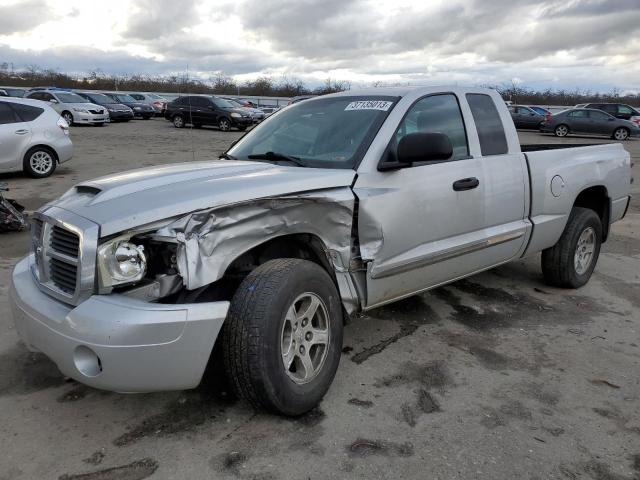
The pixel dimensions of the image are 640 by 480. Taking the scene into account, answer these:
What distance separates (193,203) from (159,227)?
195 millimetres

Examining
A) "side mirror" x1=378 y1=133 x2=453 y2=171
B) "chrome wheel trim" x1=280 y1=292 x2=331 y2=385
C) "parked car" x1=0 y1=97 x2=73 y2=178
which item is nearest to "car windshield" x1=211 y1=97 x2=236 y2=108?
"parked car" x1=0 y1=97 x2=73 y2=178

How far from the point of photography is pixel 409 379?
11.4 feet

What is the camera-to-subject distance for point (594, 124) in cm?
2555

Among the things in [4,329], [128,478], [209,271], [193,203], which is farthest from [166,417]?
[4,329]

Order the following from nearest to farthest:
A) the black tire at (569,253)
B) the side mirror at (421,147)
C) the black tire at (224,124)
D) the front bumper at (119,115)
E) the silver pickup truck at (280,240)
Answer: the silver pickup truck at (280,240)
the side mirror at (421,147)
the black tire at (569,253)
the black tire at (224,124)
the front bumper at (119,115)

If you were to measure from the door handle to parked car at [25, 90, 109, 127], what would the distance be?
24146 mm

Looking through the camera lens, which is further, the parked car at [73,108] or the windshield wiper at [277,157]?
the parked car at [73,108]

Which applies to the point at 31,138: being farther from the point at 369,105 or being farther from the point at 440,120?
the point at 440,120

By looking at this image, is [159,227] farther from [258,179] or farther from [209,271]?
[258,179]

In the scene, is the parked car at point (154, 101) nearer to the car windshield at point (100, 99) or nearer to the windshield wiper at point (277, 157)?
the car windshield at point (100, 99)

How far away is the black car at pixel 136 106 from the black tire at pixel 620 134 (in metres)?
24.9

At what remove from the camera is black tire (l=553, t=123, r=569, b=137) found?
25953mm

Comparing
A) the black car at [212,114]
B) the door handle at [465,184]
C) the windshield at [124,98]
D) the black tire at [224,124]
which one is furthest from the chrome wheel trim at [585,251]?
the windshield at [124,98]

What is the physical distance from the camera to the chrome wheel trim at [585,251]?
5.32 meters
